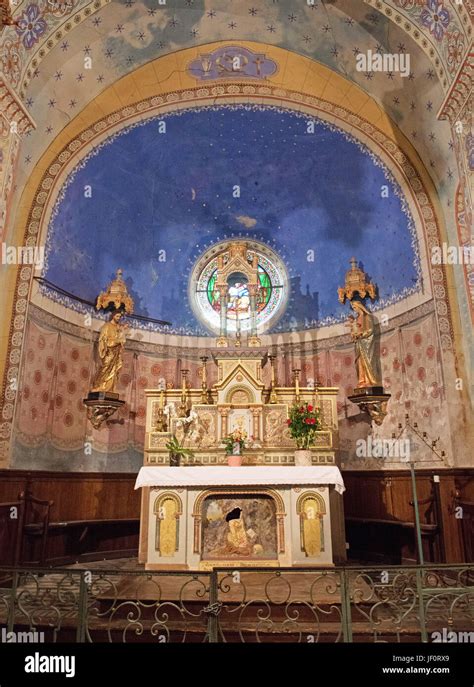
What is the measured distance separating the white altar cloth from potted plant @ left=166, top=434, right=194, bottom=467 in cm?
101

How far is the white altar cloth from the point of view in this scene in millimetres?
8445

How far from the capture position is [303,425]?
9.49 metres

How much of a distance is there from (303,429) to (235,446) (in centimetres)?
131

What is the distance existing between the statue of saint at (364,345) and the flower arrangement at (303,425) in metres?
1.93

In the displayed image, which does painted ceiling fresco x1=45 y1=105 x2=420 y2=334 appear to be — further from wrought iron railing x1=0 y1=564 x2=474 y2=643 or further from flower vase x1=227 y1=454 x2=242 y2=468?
wrought iron railing x1=0 y1=564 x2=474 y2=643

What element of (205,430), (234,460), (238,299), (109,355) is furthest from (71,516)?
(238,299)

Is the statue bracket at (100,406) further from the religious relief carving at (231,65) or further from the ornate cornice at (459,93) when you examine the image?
the ornate cornice at (459,93)

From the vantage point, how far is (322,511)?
336 inches

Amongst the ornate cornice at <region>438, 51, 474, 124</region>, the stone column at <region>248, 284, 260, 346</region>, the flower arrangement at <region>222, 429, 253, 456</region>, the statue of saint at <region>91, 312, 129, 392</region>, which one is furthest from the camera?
the stone column at <region>248, 284, 260, 346</region>

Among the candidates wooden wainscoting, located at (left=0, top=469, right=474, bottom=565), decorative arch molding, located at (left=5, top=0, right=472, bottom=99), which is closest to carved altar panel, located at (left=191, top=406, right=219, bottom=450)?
wooden wainscoting, located at (left=0, top=469, right=474, bottom=565)

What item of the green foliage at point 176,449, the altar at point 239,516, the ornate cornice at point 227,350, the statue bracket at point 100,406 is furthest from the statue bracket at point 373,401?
the statue bracket at point 100,406

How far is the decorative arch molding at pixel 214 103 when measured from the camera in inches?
388
